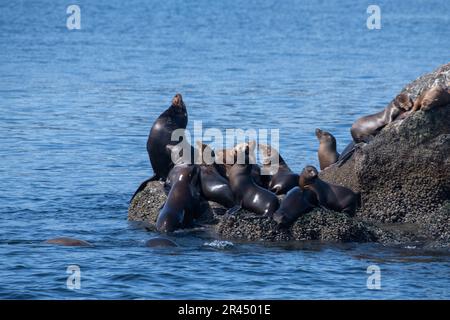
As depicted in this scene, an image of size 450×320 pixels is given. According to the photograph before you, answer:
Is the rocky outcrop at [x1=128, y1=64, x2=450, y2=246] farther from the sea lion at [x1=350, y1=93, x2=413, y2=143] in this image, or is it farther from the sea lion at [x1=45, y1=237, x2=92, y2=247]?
the sea lion at [x1=45, y1=237, x2=92, y2=247]

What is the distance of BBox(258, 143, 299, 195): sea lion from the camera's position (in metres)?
15.0

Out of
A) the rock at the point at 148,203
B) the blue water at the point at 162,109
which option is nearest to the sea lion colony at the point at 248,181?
the rock at the point at 148,203

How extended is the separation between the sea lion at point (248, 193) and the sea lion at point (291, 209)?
0.16m

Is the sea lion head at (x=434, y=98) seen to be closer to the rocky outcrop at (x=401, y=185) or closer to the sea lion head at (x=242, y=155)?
the rocky outcrop at (x=401, y=185)

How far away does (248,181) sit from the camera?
14.5 metres

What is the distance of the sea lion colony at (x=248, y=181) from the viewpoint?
45.8ft

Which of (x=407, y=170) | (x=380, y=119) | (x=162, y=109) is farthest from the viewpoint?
(x=162, y=109)

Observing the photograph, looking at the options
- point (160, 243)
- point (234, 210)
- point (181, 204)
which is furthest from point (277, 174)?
point (160, 243)

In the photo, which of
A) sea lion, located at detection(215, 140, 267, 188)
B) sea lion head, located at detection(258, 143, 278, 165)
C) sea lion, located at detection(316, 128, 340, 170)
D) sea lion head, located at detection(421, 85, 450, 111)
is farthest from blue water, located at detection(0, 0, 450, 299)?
sea lion, located at detection(316, 128, 340, 170)

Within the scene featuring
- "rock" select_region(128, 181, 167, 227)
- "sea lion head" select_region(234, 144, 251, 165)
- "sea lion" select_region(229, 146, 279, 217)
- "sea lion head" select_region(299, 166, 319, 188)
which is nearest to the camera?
"sea lion" select_region(229, 146, 279, 217)

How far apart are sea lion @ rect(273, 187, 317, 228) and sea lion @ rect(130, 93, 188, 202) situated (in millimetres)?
2745

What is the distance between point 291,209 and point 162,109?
633 inches

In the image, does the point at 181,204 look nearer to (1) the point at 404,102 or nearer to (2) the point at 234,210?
(2) the point at 234,210
